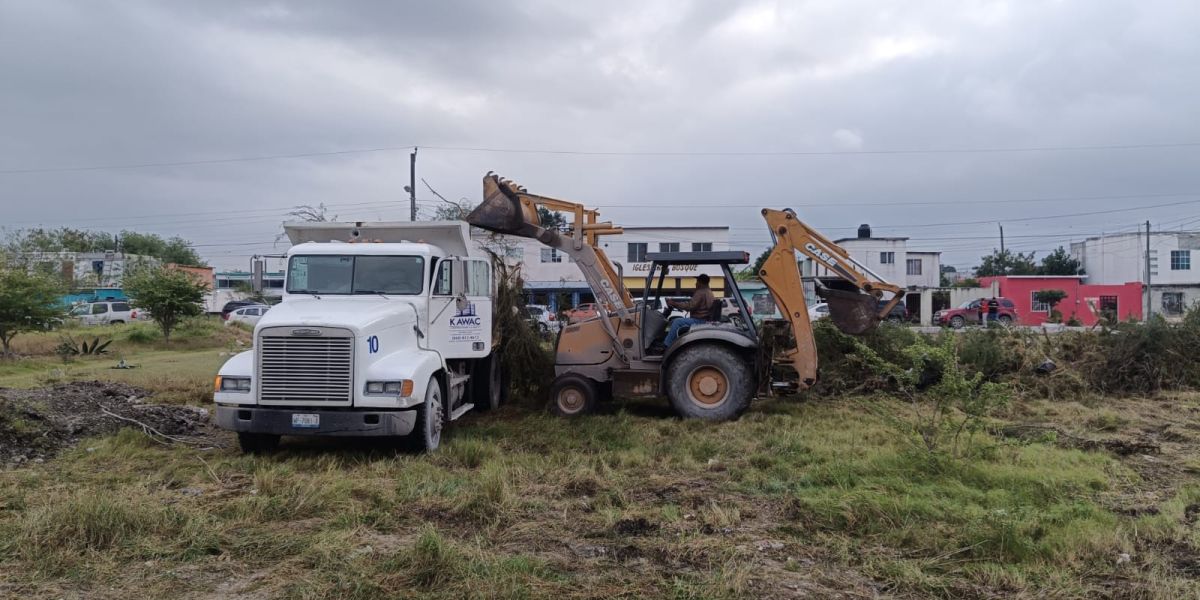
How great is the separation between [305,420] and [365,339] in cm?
96

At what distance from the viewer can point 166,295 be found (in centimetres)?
2472

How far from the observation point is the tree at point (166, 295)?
972 inches

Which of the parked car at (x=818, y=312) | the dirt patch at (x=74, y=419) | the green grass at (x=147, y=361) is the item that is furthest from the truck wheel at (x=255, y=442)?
the parked car at (x=818, y=312)

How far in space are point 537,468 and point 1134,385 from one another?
10370 mm

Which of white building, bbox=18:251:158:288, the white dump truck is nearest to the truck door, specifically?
the white dump truck

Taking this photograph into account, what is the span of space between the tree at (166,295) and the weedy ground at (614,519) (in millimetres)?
18614

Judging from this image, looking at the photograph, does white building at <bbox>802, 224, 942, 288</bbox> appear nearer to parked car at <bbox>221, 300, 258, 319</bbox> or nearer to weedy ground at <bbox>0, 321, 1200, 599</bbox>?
parked car at <bbox>221, 300, 258, 319</bbox>

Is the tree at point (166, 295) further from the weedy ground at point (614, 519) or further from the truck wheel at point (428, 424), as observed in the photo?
the truck wheel at point (428, 424)

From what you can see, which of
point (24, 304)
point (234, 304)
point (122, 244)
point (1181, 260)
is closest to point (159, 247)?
point (122, 244)

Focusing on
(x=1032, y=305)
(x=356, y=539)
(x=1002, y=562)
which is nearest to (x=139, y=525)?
(x=356, y=539)

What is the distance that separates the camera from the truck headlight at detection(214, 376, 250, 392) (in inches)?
295

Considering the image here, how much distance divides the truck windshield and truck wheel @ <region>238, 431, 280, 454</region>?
1.71m

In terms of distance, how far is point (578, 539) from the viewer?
17.3 ft

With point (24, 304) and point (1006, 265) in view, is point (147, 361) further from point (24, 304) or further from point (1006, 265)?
point (1006, 265)
